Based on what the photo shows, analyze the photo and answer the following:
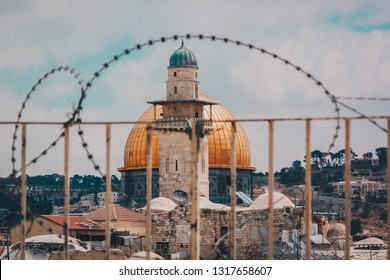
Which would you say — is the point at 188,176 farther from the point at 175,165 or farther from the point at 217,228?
the point at 217,228

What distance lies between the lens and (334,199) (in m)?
87.4

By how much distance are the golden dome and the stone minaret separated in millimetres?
3530

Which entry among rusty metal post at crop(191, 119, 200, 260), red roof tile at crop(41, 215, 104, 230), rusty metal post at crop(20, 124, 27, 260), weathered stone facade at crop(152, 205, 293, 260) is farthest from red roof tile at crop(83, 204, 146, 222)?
rusty metal post at crop(191, 119, 200, 260)

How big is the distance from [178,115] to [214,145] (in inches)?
320

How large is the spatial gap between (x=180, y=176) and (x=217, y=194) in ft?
24.7

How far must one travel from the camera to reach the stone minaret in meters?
60.9

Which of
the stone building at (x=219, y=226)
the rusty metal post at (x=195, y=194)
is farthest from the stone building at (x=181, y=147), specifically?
the rusty metal post at (x=195, y=194)

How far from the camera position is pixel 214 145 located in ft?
225

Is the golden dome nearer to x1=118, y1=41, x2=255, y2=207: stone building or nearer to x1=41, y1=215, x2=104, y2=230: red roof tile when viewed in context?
x1=118, y1=41, x2=255, y2=207: stone building
